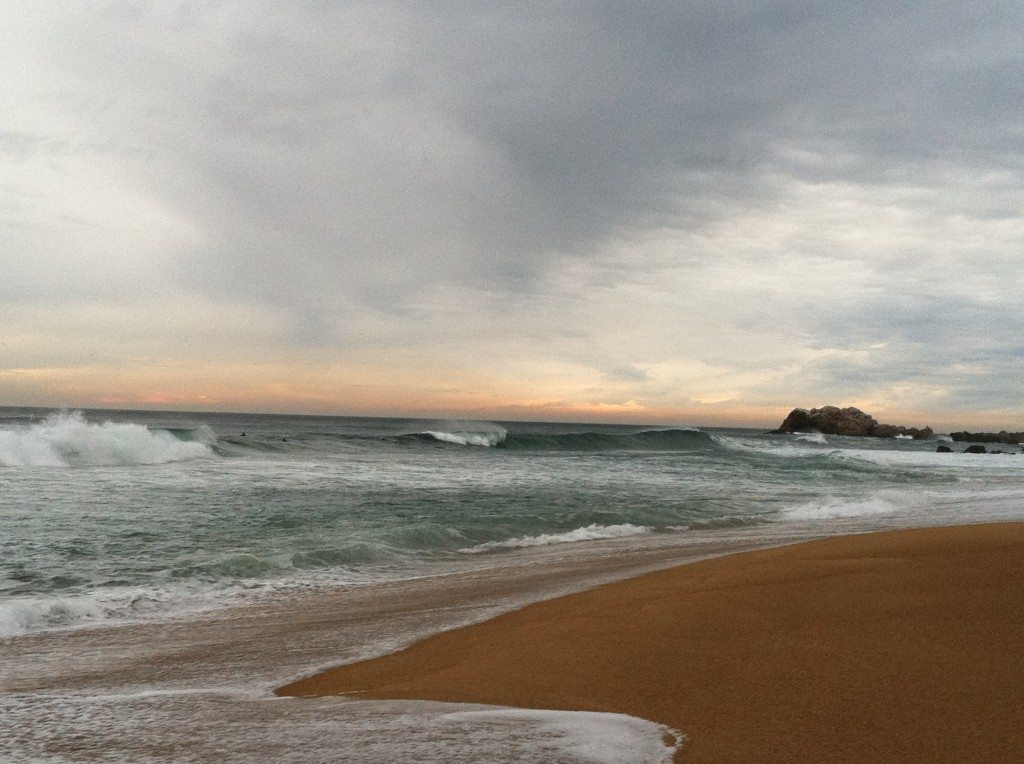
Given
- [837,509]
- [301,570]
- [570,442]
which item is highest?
[570,442]

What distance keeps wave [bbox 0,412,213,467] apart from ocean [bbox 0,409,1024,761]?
0.54 ft

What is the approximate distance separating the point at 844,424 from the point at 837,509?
82142 mm

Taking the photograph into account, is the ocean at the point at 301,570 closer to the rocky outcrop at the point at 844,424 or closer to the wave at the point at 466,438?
the wave at the point at 466,438

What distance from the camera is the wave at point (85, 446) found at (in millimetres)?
22031

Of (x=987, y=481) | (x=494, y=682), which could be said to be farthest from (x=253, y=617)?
(x=987, y=481)

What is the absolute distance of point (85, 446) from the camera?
24438 millimetres

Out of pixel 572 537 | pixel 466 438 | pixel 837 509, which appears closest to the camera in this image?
pixel 572 537

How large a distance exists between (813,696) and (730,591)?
2.38m

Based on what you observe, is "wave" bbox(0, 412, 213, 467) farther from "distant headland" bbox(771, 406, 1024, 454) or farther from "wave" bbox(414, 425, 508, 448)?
"distant headland" bbox(771, 406, 1024, 454)

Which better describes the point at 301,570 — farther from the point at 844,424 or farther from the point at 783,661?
the point at 844,424

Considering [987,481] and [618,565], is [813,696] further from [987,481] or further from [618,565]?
[987,481]

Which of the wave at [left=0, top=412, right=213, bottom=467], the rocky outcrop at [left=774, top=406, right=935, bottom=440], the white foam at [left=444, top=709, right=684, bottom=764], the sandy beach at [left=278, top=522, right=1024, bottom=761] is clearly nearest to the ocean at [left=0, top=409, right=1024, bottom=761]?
the white foam at [left=444, top=709, right=684, bottom=764]

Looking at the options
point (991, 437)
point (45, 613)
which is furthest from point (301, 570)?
point (991, 437)

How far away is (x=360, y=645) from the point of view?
5.52 meters
